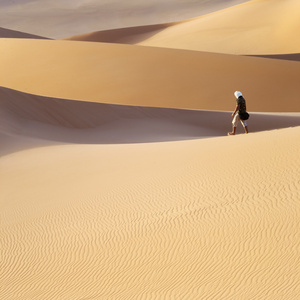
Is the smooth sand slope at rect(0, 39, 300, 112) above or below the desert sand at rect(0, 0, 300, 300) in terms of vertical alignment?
above

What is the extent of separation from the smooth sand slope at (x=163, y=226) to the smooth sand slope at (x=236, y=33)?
3792 centimetres

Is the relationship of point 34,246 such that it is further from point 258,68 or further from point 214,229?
point 258,68

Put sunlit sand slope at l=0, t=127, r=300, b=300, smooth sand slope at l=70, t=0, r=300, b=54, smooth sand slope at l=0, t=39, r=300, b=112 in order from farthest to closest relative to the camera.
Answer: smooth sand slope at l=70, t=0, r=300, b=54 < smooth sand slope at l=0, t=39, r=300, b=112 < sunlit sand slope at l=0, t=127, r=300, b=300

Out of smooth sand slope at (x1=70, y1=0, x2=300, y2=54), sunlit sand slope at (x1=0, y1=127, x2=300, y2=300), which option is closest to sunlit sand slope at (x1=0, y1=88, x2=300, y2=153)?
sunlit sand slope at (x1=0, y1=127, x2=300, y2=300)

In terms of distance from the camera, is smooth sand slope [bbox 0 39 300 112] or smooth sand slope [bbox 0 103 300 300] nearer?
smooth sand slope [bbox 0 103 300 300]

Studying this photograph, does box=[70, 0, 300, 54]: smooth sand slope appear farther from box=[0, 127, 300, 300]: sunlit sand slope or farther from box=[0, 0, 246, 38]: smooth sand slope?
box=[0, 127, 300, 300]: sunlit sand slope

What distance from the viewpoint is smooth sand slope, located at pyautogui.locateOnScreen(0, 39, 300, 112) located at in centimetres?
2559

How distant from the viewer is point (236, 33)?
168 ft

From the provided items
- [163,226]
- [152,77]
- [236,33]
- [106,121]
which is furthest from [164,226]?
[236,33]

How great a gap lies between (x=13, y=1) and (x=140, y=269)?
9875 centimetres

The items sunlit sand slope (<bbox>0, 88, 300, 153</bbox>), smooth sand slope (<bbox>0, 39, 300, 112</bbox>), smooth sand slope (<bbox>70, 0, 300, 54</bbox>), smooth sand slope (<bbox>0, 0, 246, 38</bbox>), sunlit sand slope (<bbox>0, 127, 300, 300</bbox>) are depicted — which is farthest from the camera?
smooth sand slope (<bbox>0, 0, 246, 38</bbox>)

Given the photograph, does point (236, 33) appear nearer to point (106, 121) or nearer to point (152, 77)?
point (152, 77)

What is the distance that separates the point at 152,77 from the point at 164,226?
2135 centimetres

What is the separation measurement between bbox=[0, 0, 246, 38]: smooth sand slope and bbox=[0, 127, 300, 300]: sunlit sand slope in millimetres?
74045
